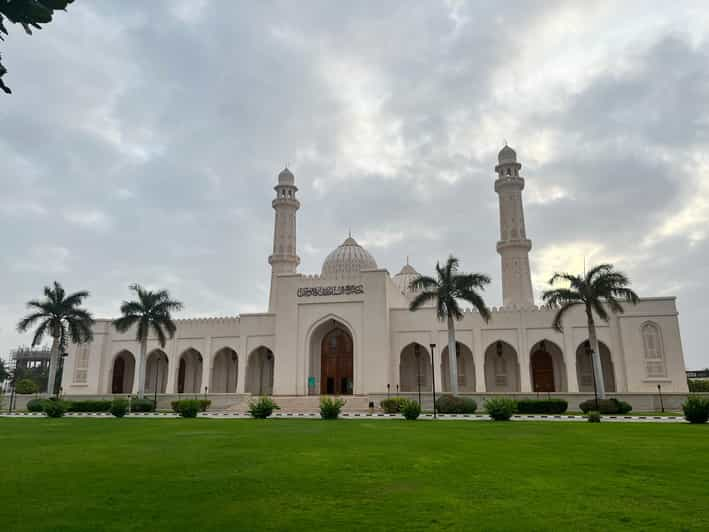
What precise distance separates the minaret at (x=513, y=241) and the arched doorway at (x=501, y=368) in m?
2.72

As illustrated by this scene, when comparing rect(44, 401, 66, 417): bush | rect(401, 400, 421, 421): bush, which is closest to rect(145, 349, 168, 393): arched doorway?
rect(44, 401, 66, 417): bush

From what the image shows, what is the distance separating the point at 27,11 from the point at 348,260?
34.3m

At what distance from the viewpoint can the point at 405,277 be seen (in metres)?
41.9

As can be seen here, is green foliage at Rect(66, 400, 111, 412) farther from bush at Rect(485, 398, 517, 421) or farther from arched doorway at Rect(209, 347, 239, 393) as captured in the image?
bush at Rect(485, 398, 517, 421)

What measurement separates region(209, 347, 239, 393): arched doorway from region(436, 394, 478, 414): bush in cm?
1770

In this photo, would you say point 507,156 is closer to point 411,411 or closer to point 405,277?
point 405,277

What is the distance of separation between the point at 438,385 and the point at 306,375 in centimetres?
750

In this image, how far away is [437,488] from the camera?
6.29 meters

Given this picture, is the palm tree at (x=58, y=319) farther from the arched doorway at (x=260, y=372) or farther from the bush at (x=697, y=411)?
the bush at (x=697, y=411)

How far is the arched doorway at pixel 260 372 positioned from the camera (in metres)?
35.4

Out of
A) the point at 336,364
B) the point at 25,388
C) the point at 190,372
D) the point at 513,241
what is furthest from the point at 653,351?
the point at 25,388

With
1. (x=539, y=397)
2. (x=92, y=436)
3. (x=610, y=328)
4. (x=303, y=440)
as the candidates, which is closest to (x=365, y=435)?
(x=303, y=440)

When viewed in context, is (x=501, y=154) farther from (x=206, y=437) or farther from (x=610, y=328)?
(x=206, y=437)

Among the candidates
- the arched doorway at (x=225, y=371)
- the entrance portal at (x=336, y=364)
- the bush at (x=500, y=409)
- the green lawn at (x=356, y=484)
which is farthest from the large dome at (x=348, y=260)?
the green lawn at (x=356, y=484)
